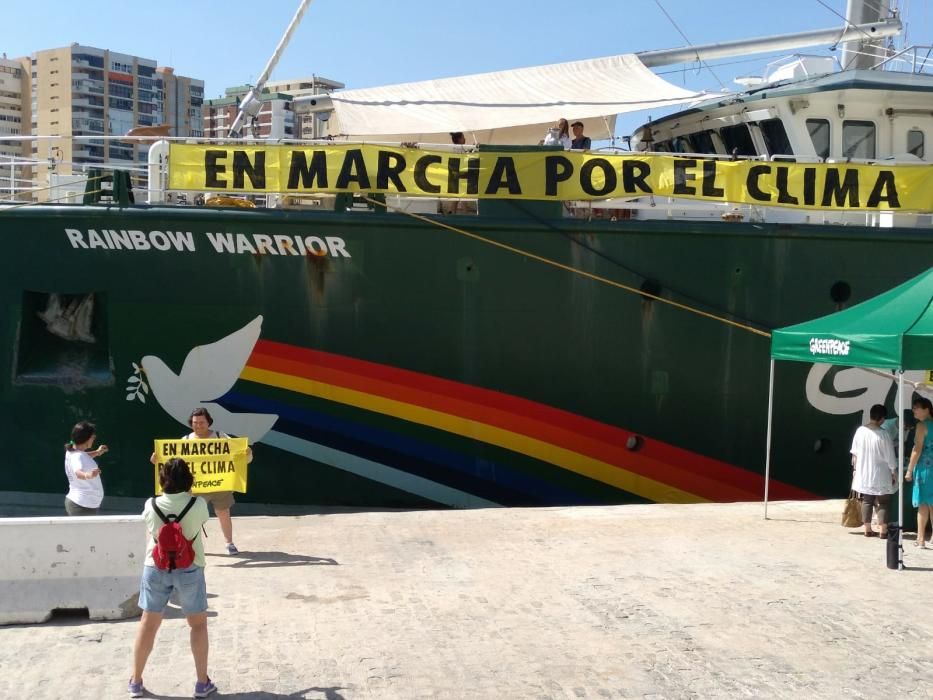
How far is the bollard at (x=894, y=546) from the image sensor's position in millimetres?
7137

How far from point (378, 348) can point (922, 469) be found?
4922 mm

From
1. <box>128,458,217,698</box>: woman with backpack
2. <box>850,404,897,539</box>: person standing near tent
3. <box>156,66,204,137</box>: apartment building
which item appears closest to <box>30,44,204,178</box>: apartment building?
<box>156,66,204,137</box>: apartment building

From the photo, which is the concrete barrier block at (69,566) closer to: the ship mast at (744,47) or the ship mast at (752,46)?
the ship mast at (752,46)

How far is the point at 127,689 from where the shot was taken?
4.97 m

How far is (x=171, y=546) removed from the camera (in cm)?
484

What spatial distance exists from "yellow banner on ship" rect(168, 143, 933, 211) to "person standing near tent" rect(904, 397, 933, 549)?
340 cm

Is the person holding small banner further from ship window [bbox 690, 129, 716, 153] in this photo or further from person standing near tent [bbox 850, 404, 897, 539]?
ship window [bbox 690, 129, 716, 153]

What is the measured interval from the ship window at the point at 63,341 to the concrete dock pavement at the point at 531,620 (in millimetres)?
2493

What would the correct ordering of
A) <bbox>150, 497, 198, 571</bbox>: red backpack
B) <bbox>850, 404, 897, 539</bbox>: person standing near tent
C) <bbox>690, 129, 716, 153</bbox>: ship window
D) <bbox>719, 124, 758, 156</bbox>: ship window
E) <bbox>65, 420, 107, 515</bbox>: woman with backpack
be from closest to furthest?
<bbox>150, 497, 198, 571</bbox>: red backpack, <bbox>65, 420, 107, 515</bbox>: woman with backpack, <bbox>850, 404, 897, 539</bbox>: person standing near tent, <bbox>719, 124, 758, 156</bbox>: ship window, <bbox>690, 129, 716, 153</bbox>: ship window

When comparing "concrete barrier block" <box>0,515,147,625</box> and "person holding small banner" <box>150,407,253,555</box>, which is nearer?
"concrete barrier block" <box>0,515,147,625</box>

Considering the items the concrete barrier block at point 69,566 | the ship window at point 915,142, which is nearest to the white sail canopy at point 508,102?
the ship window at point 915,142

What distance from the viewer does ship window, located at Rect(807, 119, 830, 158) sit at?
11.4 meters

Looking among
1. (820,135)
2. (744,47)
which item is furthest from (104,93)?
(820,135)

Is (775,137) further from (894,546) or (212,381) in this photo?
(212,381)
